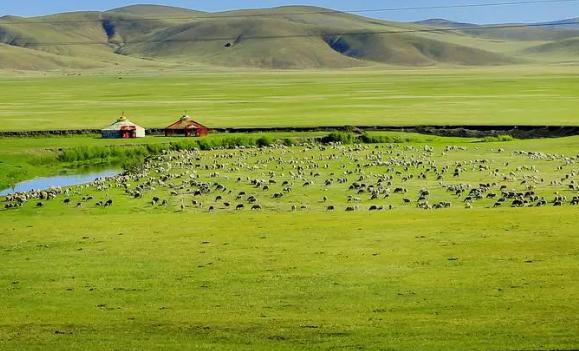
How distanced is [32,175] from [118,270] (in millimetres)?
34847

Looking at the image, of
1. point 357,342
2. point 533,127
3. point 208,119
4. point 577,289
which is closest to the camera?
point 357,342

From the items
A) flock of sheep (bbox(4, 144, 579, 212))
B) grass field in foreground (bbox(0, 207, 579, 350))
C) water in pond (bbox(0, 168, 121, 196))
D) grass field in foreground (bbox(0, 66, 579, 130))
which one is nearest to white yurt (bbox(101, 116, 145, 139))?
grass field in foreground (bbox(0, 66, 579, 130))

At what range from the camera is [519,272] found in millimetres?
23641

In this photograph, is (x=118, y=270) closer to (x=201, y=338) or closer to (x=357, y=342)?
(x=201, y=338)

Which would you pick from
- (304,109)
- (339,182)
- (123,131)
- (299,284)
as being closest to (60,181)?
(339,182)

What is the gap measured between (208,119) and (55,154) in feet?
98.0

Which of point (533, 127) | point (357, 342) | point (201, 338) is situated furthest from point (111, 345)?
point (533, 127)

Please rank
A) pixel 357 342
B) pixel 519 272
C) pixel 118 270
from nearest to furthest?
pixel 357 342
pixel 519 272
pixel 118 270

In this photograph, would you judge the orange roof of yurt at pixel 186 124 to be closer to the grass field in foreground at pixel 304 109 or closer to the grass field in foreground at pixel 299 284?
the grass field in foreground at pixel 304 109

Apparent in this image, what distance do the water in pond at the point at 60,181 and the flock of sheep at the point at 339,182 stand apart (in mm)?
2416

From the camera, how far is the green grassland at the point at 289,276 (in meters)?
18.8

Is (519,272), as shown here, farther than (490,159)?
No

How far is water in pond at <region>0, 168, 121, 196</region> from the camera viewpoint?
52688 millimetres

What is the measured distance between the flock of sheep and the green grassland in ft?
1.77
